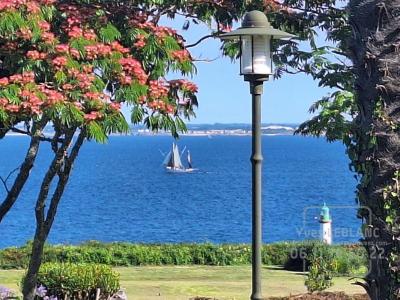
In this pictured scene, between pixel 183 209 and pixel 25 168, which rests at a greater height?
pixel 25 168

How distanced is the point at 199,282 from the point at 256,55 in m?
9.67

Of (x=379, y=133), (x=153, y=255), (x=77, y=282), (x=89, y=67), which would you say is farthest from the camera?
(x=153, y=255)

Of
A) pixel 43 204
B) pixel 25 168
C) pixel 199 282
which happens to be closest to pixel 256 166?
pixel 43 204

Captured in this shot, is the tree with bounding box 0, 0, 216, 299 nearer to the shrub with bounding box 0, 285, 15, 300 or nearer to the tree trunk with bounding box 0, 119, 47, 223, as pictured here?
the tree trunk with bounding box 0, 119, 47, 223

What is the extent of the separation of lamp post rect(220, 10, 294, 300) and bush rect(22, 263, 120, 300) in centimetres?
461

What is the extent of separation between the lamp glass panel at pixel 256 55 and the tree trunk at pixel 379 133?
84cm

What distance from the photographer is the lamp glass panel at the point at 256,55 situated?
22.4ft

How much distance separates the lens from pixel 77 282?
1098 centimetres

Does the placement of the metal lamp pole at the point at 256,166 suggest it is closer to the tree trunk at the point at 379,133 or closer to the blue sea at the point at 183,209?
the tree trunk at the point at 379,133

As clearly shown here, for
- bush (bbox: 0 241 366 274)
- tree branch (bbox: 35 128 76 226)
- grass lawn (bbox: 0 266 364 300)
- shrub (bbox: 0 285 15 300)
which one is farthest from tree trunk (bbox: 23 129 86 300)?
bush (bbox: 0 241 366 274)

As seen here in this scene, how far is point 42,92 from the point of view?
7.36 metres

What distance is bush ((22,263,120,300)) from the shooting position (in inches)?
434

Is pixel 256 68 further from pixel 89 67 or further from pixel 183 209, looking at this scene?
pixel 183 209

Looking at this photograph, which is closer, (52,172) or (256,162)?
(256,162)
